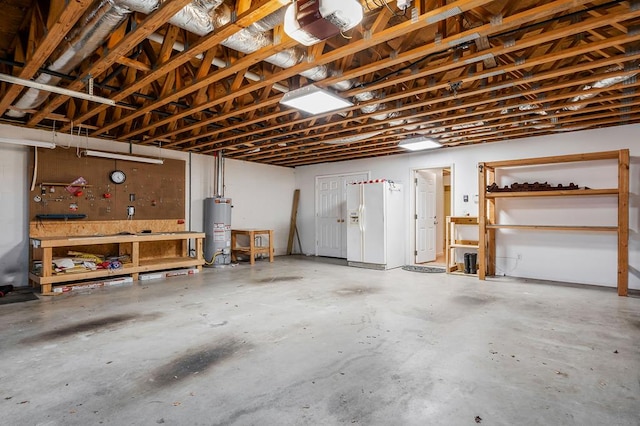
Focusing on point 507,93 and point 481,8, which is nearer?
point 481,8

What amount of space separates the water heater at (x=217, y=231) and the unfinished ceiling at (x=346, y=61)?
2.27 meters

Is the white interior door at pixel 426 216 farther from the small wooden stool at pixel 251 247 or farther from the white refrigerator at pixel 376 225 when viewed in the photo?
the small wooden stool at pixel 251 247

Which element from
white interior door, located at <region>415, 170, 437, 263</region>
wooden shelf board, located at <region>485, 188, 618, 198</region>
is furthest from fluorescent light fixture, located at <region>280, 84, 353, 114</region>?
white interior door, located at <region>415, 170, 437, 263</region>

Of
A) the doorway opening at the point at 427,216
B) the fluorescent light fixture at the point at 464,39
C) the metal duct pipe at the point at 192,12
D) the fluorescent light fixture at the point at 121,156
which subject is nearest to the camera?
the metal duct pipe at the point at 192,12

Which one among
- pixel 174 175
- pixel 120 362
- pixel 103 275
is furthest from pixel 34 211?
pixel 120 362

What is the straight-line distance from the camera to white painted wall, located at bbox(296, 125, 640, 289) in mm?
5543

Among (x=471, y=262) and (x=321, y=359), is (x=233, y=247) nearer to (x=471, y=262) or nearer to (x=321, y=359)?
(x=471, y=262)

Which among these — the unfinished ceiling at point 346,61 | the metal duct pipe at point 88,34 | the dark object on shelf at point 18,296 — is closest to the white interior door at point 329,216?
the unfinished ceiling at point 346,61

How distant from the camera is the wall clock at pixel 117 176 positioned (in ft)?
21.2

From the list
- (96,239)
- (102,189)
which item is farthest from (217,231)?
(96,239)

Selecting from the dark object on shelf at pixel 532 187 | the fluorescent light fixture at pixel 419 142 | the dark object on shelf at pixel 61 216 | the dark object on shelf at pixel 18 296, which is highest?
the fluorescent light fixture at pixel 419 142

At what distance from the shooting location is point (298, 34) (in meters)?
2.29

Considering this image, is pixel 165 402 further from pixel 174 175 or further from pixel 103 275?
pixel 174 175

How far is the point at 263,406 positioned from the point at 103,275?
4748mm
